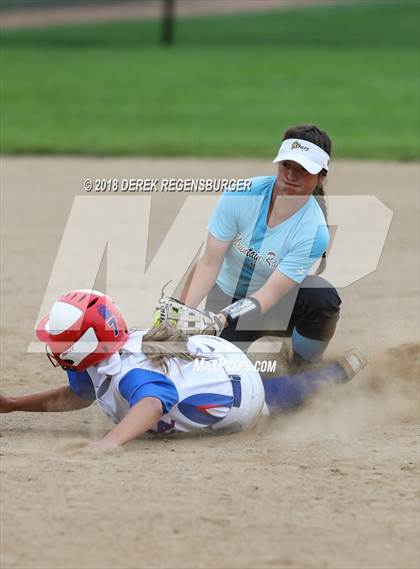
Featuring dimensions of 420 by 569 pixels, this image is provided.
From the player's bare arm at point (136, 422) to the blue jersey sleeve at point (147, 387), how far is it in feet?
0.16

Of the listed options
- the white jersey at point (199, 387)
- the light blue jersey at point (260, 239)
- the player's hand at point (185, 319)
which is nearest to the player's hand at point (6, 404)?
the white jersey at point (199, 387)

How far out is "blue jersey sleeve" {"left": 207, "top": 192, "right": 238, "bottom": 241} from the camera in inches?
260

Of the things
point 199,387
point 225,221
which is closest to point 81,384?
point 199,387

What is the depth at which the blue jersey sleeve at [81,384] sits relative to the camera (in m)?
5.77

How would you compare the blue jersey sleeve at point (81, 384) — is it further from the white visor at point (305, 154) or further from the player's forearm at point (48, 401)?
the white visor at point (305, 154)

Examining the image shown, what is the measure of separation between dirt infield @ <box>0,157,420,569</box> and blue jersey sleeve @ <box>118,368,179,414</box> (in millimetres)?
255

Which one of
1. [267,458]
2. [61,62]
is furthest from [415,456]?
[61,62]

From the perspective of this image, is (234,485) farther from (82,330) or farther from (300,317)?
(300,317)

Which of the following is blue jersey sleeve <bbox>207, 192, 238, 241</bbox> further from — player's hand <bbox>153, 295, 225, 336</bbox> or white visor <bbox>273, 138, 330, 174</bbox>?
player's hand <bbox>153, 295, 225, 336</bbox>

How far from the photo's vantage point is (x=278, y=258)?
6.44 metres

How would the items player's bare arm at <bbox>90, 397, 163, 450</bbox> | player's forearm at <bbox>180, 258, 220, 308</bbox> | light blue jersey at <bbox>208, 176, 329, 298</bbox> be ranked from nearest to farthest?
player's bare arm at <bbox>90, 397, 163, 450</bbox> → light blue jersey at <bbox>208, 176, 329, 298</bbox> → player's forearm at <bbox>180, 258, 220, 308</bbox>

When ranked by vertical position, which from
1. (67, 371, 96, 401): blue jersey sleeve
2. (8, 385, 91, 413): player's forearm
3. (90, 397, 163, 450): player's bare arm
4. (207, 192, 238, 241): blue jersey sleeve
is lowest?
(8, 385, 91, 413): player's forearm

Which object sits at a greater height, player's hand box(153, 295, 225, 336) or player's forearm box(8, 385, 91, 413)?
player's hand box(153, 295, 225, 336)

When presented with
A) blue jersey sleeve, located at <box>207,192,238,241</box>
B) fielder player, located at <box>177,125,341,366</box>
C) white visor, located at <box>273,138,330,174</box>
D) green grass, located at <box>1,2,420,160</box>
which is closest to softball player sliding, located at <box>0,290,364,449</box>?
fielder player, located at <box>177,125,341,366</box>
